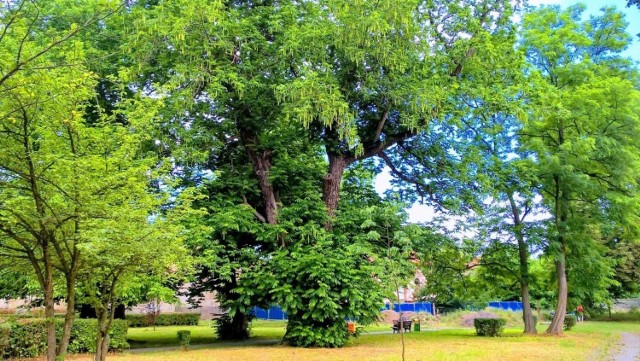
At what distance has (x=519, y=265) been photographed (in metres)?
22.6

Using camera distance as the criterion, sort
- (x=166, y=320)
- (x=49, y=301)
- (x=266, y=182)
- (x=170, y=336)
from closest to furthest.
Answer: (x=49, y=301) → (x=266, y=182) → (x=170, y=336) → (x=166, y=320)

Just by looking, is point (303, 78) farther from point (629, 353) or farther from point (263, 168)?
point (629, 353)

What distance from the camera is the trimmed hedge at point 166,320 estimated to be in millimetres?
30842

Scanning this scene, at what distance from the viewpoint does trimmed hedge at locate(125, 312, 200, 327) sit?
3084 cm

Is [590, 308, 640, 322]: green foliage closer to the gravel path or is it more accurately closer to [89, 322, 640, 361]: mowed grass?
the gravel path

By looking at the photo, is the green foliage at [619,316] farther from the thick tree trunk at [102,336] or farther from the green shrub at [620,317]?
the thick tree trunk at [102,336]

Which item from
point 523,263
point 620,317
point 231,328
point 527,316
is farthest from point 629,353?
point 620,317

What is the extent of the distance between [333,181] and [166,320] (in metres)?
20.4

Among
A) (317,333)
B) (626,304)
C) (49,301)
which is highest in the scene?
(49,301)

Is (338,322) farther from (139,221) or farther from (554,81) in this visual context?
(554,81)

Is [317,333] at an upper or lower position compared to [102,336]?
lower

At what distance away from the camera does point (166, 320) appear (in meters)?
32.2

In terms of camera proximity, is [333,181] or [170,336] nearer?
[333,181]

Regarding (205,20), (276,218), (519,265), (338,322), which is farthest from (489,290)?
(205,20)
